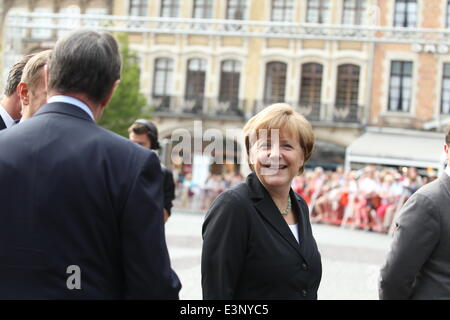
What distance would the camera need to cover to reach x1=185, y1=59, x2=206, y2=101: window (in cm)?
3572

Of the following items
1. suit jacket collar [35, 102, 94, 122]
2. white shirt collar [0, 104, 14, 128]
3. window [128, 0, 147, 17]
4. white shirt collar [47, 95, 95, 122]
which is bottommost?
white shirt collar [0, 104, 14, 128]

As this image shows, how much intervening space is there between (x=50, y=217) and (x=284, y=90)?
32840 millimetres

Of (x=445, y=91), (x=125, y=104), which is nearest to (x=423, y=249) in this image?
(x=125, y=104)

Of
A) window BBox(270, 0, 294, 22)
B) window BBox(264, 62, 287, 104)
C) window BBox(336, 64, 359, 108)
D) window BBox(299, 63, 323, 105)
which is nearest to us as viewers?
window BBox(336, 64, 359, 108)

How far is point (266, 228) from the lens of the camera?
3.19 meters

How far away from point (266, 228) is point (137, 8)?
1371 inches

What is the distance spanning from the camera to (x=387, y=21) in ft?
110

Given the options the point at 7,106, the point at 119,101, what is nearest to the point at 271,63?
the point at 119,101

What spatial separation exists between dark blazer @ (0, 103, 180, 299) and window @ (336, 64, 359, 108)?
32238mm

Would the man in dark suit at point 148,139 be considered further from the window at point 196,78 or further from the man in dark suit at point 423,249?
the window at point 196,78

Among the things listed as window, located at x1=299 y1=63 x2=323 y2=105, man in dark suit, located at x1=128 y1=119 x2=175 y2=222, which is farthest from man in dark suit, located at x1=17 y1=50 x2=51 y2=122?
window, located at x1=299 y1=63 x2=323 y2=105

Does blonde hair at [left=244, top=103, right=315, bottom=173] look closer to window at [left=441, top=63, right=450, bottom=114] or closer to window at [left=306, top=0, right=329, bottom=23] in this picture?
window at [left=441, top=63, right=450, bottom=114]
